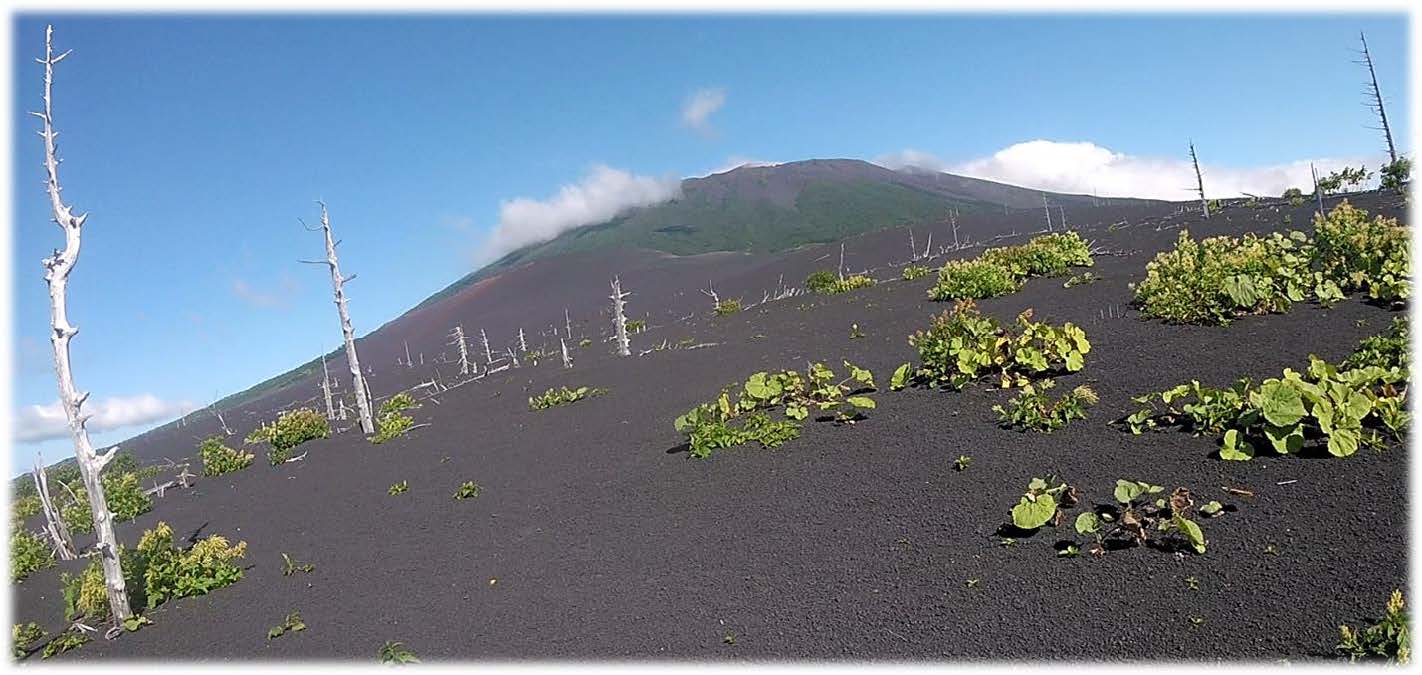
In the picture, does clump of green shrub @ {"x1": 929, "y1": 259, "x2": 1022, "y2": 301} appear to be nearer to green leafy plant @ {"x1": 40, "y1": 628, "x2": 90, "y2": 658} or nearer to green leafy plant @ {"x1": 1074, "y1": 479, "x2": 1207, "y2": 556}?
green leafy plant @ {"x1": 1074, "y1": 479, "x2": 1207, "y2": 556}

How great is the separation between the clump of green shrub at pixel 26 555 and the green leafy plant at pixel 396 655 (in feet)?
32.4

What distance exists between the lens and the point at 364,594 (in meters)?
7.28

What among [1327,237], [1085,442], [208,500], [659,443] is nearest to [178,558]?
[659,443]

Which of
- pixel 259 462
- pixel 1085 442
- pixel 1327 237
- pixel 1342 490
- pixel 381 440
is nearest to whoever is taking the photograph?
pixel 1342 490

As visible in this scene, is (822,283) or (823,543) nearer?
(823,543)

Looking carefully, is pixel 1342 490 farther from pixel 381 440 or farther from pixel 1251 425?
pixel 381 440

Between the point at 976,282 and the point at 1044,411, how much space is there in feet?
37.4

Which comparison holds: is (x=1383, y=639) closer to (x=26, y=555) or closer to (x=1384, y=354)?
Answer: (x=1384, y=354)

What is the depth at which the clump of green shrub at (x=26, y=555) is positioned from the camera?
12.0 metres

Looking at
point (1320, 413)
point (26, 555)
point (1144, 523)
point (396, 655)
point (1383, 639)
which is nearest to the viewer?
point (1383, 639)

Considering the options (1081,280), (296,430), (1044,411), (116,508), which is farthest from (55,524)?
(1081,280)

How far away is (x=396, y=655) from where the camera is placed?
5113 mm

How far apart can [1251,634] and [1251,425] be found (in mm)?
2813

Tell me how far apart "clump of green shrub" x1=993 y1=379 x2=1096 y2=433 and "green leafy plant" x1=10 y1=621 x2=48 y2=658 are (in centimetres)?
961
